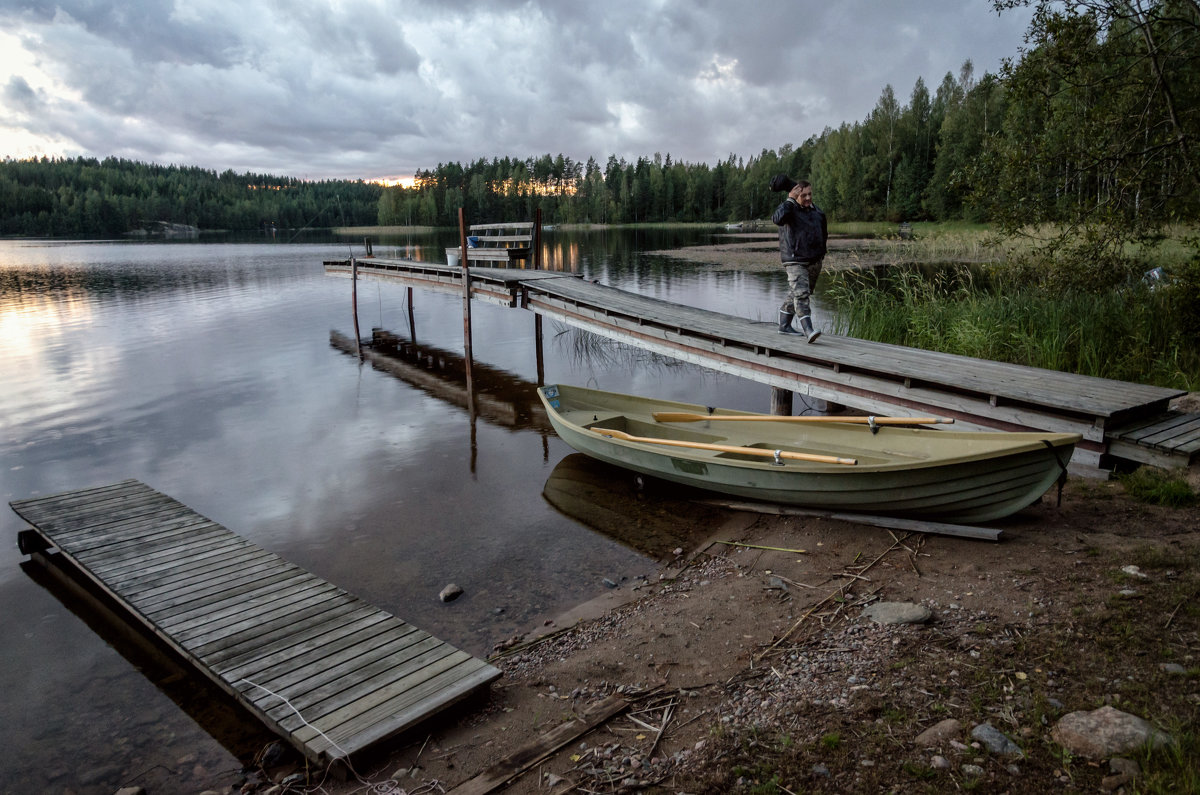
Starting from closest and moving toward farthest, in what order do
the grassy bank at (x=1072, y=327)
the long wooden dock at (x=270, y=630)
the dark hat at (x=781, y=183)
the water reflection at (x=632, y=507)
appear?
the long wooden dock at (x=270, y=630), the water reflection at (x=632, y=507), the dark hat at (x=781, y=183), the grassy bank at (x=1072, y=327)

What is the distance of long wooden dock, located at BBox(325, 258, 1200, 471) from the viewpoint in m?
7.04

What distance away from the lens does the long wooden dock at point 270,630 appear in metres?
4.73

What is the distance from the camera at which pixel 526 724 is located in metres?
4.64

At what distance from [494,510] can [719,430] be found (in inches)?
131

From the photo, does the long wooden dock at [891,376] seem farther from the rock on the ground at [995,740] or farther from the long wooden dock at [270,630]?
the long wooden dock at [270,630]

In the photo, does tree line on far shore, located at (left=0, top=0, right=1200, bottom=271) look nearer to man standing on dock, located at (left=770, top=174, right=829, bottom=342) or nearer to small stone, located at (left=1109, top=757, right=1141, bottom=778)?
man standing on dock, located at (left=770, top=174, right=829, bottom=342)

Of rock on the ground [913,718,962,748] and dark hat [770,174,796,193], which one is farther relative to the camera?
dark hat [770,174,796,193]

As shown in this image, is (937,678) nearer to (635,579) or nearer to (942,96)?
(635,579)

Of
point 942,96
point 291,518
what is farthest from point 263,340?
point 942,96

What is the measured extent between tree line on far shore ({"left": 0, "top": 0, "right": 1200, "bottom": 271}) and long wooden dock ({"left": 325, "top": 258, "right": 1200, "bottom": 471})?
3715mm

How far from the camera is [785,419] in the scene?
344 inches

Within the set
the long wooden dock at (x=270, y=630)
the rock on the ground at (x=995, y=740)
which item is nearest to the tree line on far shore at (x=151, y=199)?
the long wooden dock at (x=270, y=630)

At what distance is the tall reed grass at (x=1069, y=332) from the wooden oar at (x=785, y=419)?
13.8 feet

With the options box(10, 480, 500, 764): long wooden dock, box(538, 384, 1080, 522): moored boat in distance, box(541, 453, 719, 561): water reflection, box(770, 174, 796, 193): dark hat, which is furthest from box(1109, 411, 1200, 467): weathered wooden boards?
box(10, 480, 500, 764): long wooden dock
